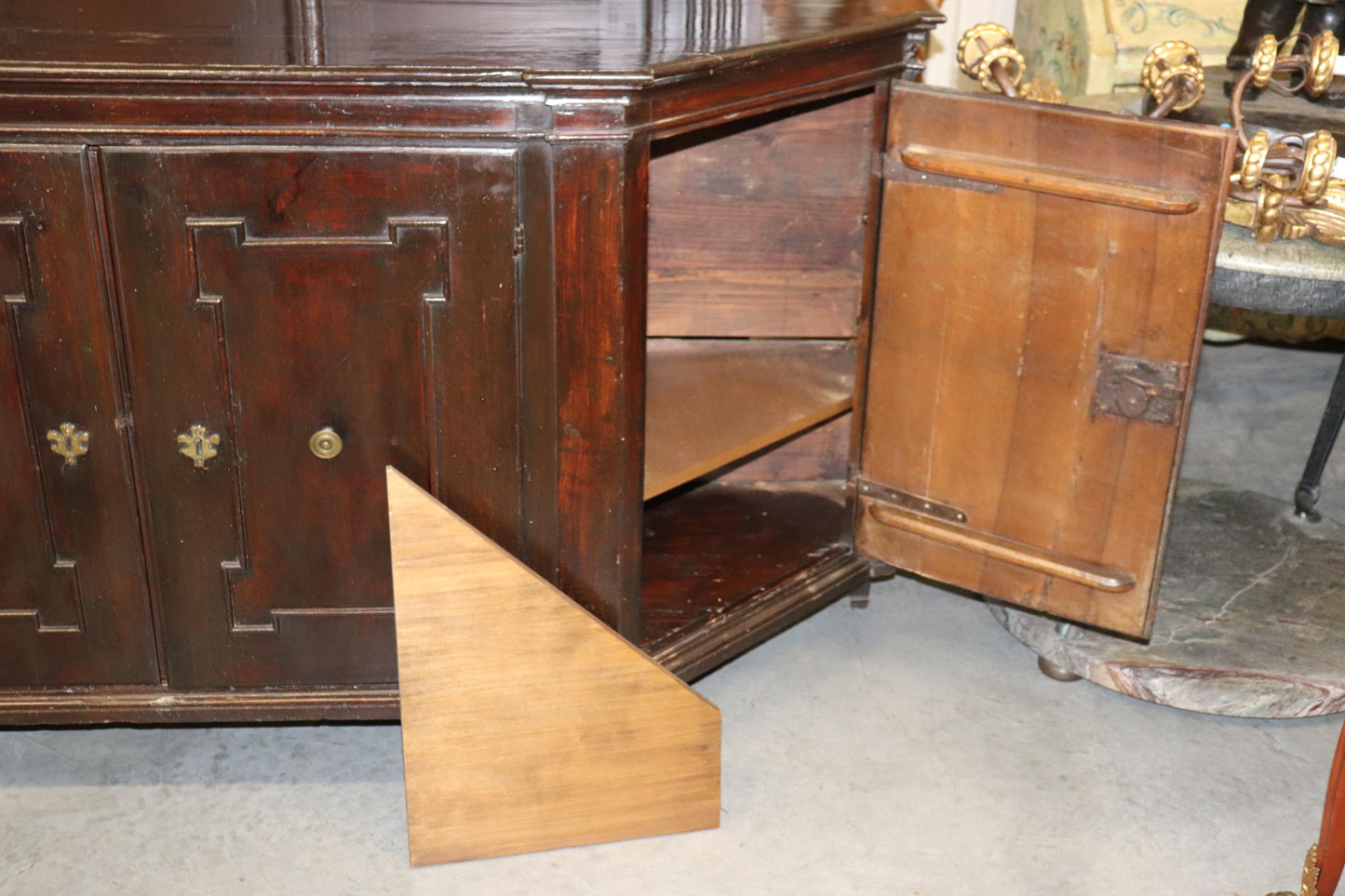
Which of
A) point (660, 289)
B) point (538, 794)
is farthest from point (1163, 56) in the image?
point (538, 794)

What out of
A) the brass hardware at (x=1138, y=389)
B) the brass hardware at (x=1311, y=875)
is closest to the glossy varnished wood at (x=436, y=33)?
the brass hardware at (x=1138, y=389)

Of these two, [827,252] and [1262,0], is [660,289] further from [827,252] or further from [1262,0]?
[1262,0]

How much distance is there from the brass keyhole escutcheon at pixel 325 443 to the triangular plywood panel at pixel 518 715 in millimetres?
138

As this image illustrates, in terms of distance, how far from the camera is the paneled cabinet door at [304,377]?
1729 millimetres

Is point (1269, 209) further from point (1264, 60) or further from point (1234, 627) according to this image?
point (1234, 627)

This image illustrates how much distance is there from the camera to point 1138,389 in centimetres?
196

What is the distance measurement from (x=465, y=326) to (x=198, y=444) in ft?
1.23

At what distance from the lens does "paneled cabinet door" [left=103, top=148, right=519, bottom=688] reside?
5.67ft

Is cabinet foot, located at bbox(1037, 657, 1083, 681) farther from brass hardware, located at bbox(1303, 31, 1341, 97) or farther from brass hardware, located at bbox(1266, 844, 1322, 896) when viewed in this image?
brass hardware, located at bbox(1303, 31, 1341, 97)

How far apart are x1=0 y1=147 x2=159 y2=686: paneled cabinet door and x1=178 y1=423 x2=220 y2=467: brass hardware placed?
8 cm

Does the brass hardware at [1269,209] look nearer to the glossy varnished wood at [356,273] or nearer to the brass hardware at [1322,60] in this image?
the brass hardware at [1322,60]

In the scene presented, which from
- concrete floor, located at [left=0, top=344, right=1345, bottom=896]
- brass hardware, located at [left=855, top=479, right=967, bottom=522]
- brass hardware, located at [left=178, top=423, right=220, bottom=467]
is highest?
brass hardware, located at [left=178, top=423, right=220, bottom=467]

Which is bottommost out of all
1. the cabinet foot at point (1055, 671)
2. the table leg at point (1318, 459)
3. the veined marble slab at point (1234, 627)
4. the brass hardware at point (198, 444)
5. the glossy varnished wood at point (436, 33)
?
the cabinet foot at point (1055, 671)

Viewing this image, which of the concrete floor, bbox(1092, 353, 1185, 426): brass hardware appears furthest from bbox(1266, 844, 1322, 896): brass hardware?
bbox(1092, 353, 1185, 426): brass hardware
